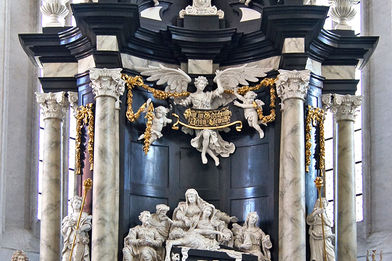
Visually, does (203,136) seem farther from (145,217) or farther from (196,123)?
(145,217)

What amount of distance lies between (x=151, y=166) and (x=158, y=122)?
2.80 feet

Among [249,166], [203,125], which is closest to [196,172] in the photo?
[203,125]

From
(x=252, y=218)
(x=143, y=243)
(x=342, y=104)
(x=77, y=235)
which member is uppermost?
(x=342, y=104)

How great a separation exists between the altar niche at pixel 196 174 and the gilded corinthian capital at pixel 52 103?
1506mm

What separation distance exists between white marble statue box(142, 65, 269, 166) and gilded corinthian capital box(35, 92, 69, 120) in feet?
5.91

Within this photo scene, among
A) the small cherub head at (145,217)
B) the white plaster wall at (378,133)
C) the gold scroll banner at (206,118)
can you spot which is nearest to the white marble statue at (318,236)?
the gold scroll banner at (206,118)

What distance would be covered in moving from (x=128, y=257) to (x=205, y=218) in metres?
1.75

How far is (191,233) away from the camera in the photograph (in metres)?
27.4

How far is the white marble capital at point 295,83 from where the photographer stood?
2762cm

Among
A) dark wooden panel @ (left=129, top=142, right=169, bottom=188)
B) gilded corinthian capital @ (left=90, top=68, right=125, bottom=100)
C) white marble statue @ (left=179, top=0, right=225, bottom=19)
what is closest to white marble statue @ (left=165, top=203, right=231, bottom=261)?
dark wooden panel @ (left=129, top=142, right=169, bottom=188)

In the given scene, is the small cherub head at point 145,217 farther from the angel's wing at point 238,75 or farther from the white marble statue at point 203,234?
the angel's wing at point 238,75

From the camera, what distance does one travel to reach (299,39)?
27.9m

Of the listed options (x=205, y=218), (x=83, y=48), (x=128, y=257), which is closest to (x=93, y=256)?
(x=128, y=257)

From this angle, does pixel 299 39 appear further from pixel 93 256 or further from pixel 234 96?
pixel 93 256
